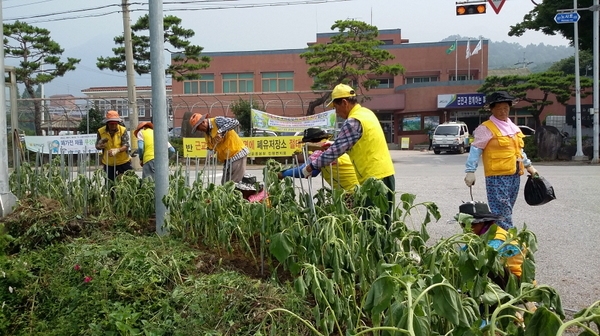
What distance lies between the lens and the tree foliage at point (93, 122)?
25.0 metres

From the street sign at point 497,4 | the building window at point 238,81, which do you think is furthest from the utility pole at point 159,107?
the building window at point 238,81

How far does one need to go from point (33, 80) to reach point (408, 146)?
21501 millimetres

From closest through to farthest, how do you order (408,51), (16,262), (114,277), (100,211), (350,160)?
(114,277), (16,262), (350,160), (100,211), (408,51)

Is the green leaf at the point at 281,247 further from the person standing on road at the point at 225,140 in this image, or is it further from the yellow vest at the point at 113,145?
the yellow vest at the point at 113,145

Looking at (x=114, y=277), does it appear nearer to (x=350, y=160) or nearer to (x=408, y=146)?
(x=350, y=160)

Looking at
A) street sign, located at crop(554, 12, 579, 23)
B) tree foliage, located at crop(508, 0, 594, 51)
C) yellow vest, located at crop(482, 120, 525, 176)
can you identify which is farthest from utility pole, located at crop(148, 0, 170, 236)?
tree foliage, located at crop(508, 0, 594, 51)

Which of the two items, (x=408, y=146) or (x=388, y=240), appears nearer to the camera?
(x=388, y=240)

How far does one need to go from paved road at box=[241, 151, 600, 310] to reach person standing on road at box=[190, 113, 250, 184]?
2.38 m

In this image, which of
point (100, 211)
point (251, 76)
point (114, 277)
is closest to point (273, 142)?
point (100, 211)

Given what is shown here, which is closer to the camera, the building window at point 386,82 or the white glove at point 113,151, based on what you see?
the white glove at point 113,151

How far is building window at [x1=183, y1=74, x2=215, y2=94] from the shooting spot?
44938 millimetres

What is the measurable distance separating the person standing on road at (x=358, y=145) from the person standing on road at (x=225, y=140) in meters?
2.13

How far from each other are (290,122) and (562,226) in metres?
15.0

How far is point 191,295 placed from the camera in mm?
3316
